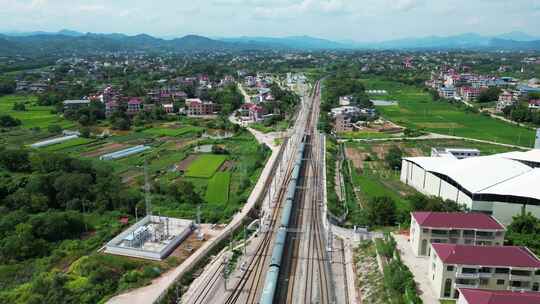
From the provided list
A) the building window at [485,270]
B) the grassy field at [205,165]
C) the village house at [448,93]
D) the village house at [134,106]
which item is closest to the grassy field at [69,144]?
the grassy field at [205,165]

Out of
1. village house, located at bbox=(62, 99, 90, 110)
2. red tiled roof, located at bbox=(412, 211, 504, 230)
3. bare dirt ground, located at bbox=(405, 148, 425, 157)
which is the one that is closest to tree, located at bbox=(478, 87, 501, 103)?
bare dirt ground, located at bbox=(405, 148, 425, 157)

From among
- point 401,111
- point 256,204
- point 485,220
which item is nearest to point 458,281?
point 485,220

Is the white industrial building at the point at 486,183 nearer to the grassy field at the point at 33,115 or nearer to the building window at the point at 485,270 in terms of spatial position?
the building window at the point at 485,270

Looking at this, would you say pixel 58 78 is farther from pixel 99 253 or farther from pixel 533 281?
pixel 533 281

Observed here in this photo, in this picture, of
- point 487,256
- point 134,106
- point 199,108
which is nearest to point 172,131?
point 199,108

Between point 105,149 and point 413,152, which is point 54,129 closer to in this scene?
point 105,149

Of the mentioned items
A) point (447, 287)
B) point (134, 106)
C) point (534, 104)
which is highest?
point (534, 104)

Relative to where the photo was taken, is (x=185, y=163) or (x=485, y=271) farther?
(x=185, y=163)
